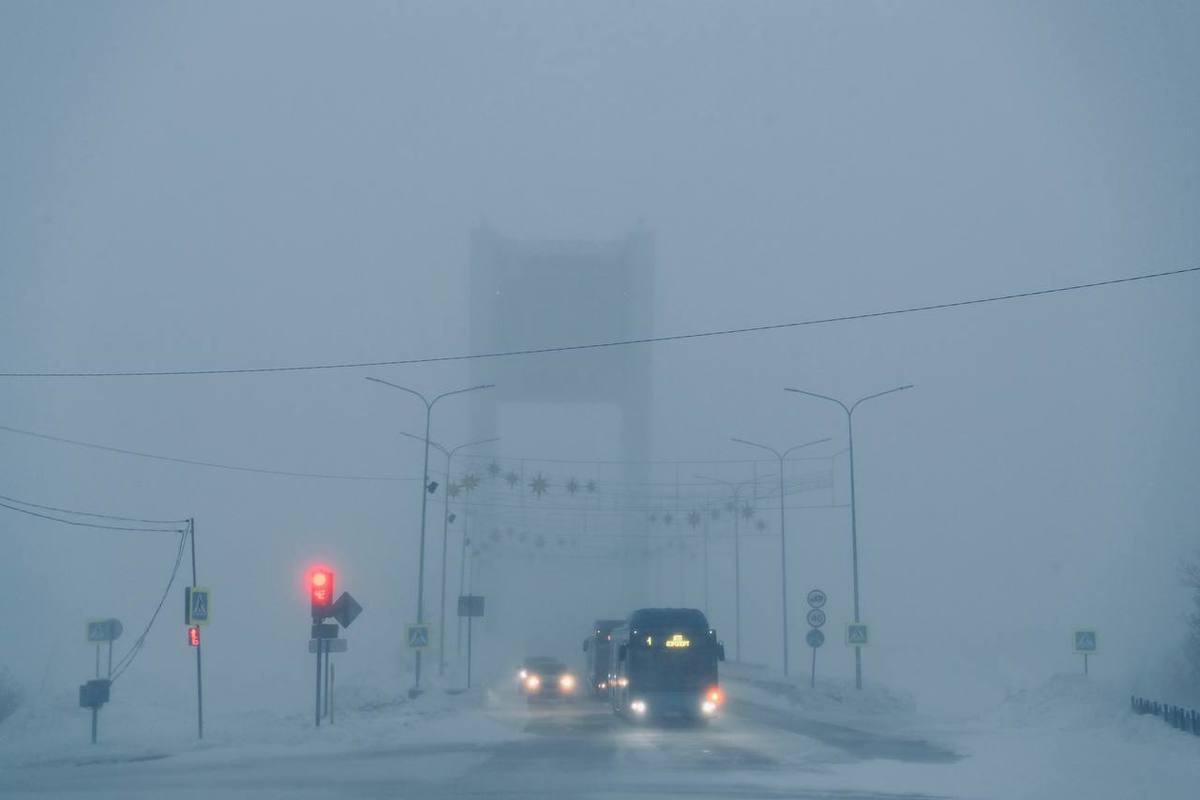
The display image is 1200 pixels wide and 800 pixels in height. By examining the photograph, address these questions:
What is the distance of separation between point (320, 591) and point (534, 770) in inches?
368

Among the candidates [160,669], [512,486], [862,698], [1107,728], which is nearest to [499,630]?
[160,669]

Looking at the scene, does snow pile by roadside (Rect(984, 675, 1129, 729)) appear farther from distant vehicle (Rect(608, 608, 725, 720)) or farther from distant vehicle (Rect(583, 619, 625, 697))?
distant vehicle (Rect(583, 619, 625, 697))

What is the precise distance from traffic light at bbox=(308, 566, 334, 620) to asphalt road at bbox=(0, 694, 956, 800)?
3.45m

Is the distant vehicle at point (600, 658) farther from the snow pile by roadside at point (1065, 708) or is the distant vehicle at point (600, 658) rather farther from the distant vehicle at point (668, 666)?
the snow pile by roadside at point (1065, 708)

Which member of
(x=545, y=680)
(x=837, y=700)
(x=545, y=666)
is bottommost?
(x=837, y=700)

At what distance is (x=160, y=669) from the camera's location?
2346 inches

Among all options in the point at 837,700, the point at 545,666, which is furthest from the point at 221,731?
the point at 837,700

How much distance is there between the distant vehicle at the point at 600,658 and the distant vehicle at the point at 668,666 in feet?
23.0

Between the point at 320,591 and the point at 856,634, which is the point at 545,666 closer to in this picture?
the point at 856,634

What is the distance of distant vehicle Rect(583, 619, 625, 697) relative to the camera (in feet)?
143

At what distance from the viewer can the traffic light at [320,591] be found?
27.2 meters

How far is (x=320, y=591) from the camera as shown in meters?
27.3

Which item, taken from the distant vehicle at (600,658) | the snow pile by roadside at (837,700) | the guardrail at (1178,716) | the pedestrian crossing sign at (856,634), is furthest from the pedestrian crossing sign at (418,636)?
the guardrail at (1178,716)

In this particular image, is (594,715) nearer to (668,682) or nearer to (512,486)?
(668,682)
